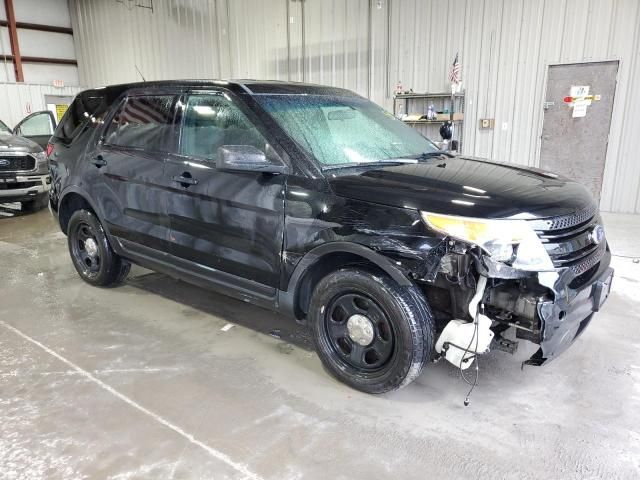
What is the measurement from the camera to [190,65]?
1247cm

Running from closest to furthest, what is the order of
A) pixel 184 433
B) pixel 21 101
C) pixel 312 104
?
1. pixel 184 433
2. pixel 312 104
3. pixel 21 101

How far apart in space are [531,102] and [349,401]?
6.70m

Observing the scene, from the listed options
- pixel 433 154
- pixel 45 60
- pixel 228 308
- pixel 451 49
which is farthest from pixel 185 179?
pixel 45 60

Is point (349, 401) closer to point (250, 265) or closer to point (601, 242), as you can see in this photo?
point (250, 265)

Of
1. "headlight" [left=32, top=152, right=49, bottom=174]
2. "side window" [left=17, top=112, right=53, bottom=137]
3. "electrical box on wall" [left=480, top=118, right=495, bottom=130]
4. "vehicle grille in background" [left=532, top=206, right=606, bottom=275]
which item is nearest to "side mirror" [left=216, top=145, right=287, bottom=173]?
"vehicle grille in background" [left=532, top=206, right=606, bottom=275]

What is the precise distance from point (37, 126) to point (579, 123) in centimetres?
1006

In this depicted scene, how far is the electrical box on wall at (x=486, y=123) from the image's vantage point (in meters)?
8.09

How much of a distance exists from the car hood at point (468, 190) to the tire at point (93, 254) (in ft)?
7.93

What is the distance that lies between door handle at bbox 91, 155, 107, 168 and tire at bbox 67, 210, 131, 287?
48 cm

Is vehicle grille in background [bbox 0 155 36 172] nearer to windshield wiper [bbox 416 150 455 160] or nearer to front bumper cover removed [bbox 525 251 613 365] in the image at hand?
windshield wiper [bbox 416 150 455 160]

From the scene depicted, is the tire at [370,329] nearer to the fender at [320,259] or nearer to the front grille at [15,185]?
the fender at [320,259]

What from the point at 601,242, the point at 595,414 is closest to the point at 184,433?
the point at 595,414

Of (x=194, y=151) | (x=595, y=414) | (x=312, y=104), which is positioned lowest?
(x=595, y=414)

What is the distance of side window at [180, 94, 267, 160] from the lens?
2.98 metres
